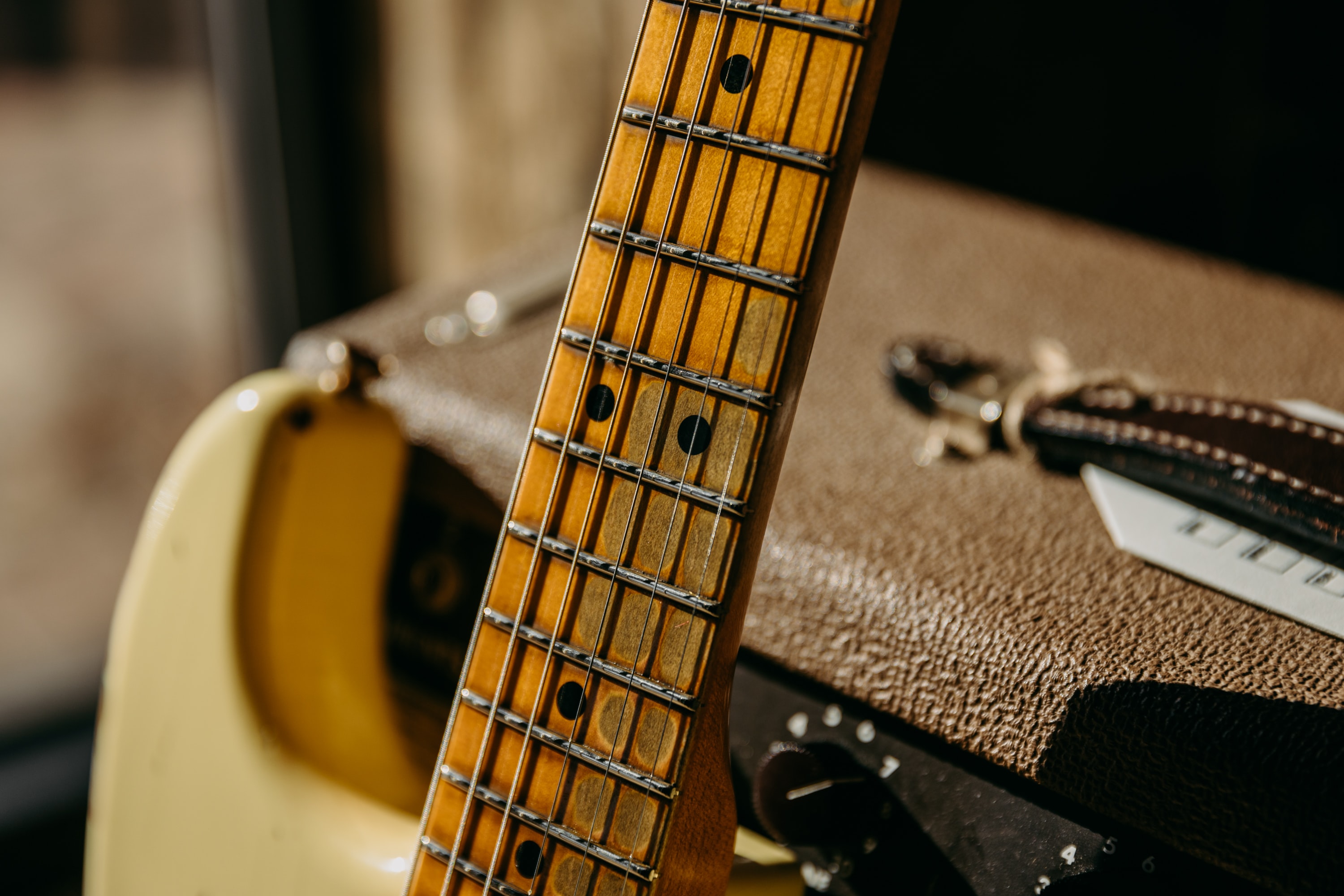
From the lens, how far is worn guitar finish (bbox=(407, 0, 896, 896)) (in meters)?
0.25

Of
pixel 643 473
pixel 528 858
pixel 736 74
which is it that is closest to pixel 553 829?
pixel 528 858

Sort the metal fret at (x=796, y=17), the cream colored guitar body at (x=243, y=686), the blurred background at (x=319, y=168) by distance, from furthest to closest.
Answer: the blurred background at (x=319, y=168) < the cream colored guitar body at (x=243, y=686) < the metal fret at (x=796, y=17)

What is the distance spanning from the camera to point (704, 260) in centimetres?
26

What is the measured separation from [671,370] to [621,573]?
63 millimetres

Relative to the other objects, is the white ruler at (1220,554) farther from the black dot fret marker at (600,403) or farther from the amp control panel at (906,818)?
the black dot fret marker at (600,403)

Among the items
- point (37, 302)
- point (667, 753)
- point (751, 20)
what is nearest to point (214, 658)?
point (667, 753)

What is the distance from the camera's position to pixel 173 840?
1.21 ft

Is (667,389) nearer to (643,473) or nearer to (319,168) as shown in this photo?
(643,473)

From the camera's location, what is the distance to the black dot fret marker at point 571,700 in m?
0.29

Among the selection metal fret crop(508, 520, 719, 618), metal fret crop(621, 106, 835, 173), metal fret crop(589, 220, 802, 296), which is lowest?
metal fret crop(508, 520, 719, 618)

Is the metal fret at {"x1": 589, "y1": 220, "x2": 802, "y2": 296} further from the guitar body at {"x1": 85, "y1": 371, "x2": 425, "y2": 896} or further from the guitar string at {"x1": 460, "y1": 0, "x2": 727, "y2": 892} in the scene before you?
the guitar body at {"x1": 85, "y1": 371, "x2": 425, "y2": 896}

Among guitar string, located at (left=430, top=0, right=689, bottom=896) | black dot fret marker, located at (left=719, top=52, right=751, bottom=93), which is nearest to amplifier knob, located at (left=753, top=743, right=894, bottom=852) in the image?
guitar string, located at (left=430, top=0, right=689, bottom=896)

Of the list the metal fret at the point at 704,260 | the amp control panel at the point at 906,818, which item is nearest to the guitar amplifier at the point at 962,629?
the amp control panel at the point at 906,818

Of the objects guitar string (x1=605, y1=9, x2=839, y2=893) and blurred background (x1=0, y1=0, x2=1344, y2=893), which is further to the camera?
blurred background (x1=0, y1=0, x2=1344, y2=893)
